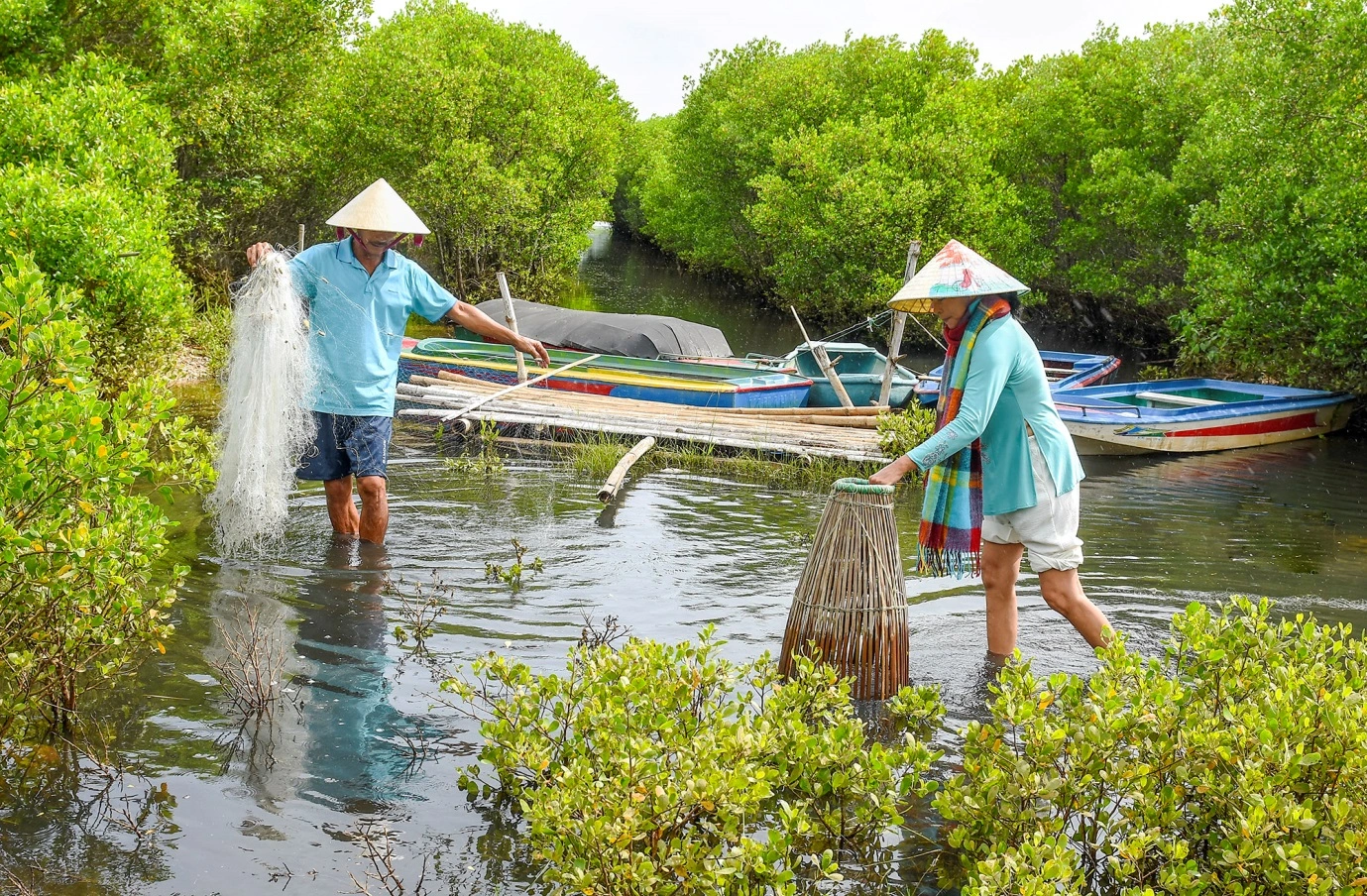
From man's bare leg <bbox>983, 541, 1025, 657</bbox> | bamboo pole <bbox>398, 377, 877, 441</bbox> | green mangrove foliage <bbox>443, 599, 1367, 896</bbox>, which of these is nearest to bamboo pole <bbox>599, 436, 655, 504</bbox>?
bamboo pole <bbox>398, 377, 877, 441</bbox>

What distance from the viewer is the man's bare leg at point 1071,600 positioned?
193 inches

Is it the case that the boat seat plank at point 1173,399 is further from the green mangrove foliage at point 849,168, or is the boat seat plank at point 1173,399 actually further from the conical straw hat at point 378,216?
the conical straw hat at point 378,216

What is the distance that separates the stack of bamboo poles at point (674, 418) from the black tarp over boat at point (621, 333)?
2903 millimetres

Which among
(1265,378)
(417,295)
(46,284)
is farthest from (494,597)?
(1265,378)

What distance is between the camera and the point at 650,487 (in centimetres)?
1045

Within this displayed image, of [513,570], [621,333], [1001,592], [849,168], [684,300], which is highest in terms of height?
[849,168]

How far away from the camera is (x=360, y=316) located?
6.15 metres

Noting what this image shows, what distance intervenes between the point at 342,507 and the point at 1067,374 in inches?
588

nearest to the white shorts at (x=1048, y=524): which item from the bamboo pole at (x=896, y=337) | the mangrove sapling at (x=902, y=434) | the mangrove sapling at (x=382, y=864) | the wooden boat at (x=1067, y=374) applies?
the mangrove sapling at (x=382, y=864)

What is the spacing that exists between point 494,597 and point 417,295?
1881mm

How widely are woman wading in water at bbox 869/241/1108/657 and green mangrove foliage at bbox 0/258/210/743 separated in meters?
2.98

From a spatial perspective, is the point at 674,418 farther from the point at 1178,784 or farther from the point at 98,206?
the point at 1178,784

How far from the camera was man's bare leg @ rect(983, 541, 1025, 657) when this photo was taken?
5180 millimetres

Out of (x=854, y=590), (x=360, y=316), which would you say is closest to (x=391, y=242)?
(x=360, y=316)
